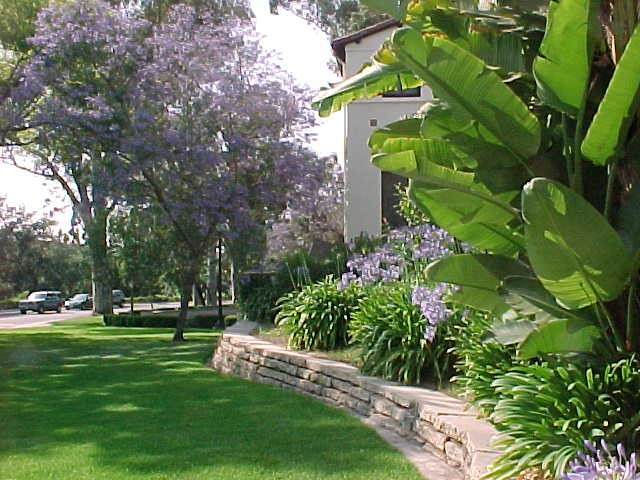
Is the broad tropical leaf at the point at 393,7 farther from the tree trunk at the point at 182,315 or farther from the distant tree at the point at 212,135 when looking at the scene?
the tree trunk at the point at 182,315

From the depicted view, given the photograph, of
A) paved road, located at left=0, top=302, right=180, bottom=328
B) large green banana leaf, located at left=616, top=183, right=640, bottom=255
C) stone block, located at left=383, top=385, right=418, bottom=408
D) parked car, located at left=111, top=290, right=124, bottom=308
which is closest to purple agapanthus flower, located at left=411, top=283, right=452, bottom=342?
stone block, located at left=383, top=385, right=418, bottom=408

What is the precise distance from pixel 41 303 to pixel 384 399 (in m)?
48.0

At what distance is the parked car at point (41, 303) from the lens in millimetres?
51969

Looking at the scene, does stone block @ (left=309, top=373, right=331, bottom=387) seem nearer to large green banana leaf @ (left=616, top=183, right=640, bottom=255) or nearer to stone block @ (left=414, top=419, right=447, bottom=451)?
stone block @ (left=414, top=419, right=447, bottom=451)

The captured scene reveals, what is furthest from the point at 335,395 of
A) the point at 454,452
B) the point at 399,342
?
the point at 454,452

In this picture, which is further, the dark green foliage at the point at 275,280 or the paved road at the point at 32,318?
the paved road at the point at 32,318

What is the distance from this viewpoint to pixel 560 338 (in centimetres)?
515

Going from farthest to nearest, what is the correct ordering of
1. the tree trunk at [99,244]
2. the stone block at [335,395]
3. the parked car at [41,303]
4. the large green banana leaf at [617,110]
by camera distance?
the parked car at [41,303]
the tree trunk at [99,244]
the stone block at [335,395]
the large green banana leaf at [617,110]

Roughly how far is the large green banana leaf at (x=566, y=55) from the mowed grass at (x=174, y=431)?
2.98 m

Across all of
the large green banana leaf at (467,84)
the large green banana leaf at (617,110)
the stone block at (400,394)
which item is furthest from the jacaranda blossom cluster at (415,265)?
the large green banana leaf at (617,110)

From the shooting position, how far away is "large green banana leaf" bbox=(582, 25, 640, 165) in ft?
14.3

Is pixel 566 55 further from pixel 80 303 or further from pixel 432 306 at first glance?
pixel 80 303

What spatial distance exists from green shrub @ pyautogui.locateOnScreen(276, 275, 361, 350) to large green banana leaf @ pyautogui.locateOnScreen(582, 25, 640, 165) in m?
6.32

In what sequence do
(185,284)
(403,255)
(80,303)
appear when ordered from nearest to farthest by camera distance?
(403,255), (185,284), (80,303)
